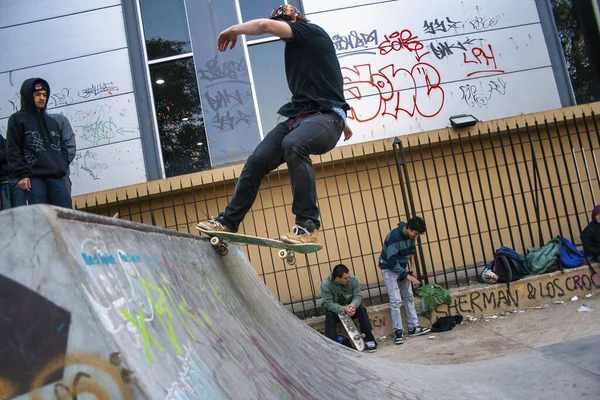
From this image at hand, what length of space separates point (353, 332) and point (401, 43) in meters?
5.04

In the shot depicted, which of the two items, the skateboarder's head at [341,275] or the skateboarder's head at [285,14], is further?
the skateboarder's head at [341,275]

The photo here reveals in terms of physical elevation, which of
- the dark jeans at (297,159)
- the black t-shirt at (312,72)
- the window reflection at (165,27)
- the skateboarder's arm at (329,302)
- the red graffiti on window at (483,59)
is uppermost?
the window reflection at (165,27)

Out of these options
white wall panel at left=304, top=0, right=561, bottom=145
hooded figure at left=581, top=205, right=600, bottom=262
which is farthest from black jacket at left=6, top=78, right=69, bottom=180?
hooded figure at left=581, top=205, right=600, bottom=262

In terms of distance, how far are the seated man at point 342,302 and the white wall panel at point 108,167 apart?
3691 millimetres

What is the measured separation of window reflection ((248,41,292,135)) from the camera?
845cm

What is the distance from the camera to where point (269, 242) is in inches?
124

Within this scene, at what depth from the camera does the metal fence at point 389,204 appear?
7715 millimetres

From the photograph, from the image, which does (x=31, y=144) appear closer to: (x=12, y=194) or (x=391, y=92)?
(x=12, y=194)

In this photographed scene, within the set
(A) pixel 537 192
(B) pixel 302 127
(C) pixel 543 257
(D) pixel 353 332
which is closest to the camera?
(B) pixel 302 127

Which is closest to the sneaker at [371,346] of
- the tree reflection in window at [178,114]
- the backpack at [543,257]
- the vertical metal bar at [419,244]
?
the vertical metal bar at [419,244]

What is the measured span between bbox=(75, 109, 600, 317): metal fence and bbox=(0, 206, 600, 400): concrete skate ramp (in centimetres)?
480

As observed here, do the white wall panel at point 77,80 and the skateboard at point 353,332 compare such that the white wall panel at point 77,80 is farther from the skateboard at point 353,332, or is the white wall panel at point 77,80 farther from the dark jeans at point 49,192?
the skateboard at point 353,332

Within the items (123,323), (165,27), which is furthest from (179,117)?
(123,323)

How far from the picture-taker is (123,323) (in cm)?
132
